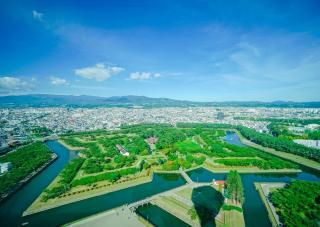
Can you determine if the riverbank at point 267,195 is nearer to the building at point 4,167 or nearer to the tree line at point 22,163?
the tree line at point 22,163

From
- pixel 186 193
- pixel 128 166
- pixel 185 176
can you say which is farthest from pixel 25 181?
pixel 185 176

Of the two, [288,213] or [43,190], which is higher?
[288,213]

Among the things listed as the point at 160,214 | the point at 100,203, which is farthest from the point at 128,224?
the point at 100,203

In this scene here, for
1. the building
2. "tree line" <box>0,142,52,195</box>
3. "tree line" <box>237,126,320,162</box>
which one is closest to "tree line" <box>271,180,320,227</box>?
"tree line" <box>237,126,320,162</box>

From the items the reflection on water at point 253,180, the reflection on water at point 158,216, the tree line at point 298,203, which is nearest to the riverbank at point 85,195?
the reflection on water at point 158,216

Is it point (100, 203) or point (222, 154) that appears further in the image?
point (222, 154)

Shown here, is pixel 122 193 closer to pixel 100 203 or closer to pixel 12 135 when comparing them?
pixel 100 203
